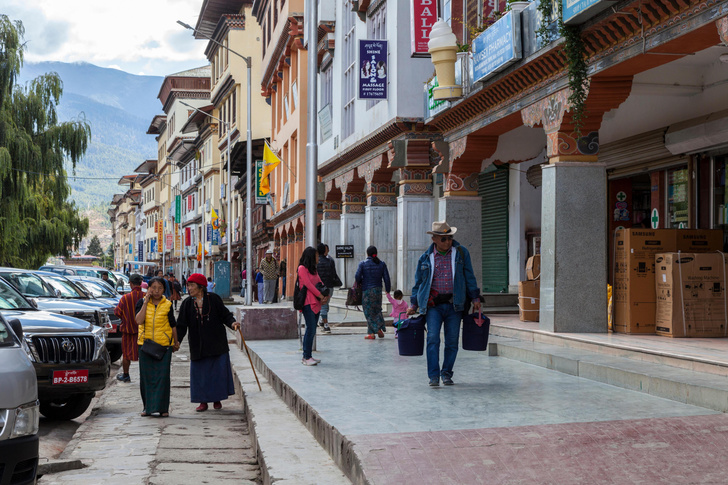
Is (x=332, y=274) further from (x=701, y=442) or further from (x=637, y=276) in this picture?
(x=701, y=442)

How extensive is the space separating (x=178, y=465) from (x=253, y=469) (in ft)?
2.10

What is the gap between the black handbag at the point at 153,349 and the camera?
1009cm

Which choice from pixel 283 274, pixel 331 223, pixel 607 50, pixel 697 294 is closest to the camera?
pixel 607 50

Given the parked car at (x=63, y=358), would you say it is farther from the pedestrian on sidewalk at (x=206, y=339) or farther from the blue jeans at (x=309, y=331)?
the blue jeans at (x=309, y=331)

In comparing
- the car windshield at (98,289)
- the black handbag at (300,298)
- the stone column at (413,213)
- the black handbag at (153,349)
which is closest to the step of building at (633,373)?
the black handbag at (300,298)

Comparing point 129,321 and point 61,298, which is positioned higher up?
point 61,298

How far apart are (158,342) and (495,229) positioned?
1436 cm

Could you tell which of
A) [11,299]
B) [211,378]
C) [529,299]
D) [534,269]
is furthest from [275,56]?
[211,378]

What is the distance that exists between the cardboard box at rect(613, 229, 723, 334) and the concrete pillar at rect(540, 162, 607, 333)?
36 cm

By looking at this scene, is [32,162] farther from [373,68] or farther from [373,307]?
[373,307]

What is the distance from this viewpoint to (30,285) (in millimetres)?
15047

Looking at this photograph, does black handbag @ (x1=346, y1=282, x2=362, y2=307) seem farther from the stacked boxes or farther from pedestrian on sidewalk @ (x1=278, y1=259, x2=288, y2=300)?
pedestrian on sidewalk @ (x1=278, y1=259, x2=288, y2=300)

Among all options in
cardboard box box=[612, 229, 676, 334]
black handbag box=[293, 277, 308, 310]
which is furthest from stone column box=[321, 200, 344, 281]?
cardboard box box=[612, 229, 676, 334]

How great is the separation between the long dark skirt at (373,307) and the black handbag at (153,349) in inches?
270
